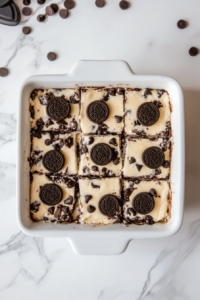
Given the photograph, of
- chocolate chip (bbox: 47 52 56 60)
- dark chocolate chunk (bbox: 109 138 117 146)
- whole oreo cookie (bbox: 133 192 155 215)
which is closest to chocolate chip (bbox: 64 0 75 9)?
chocolate chip (bbox: 47 52 56 60)

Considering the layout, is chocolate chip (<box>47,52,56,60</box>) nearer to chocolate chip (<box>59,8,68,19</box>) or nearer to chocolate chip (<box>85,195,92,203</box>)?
chocolate chip (<box>59,8,68,19</box>)

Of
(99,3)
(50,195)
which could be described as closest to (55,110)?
(50,195)

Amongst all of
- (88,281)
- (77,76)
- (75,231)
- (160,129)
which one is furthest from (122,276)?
(77,76)

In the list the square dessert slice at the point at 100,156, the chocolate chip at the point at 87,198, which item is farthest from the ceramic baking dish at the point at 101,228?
the square dessert slice at the point at 100,156

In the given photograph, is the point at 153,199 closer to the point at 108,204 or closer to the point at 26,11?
the point at 108,204

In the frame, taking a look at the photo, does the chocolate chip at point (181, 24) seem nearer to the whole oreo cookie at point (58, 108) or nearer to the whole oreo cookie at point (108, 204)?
the whole oreo cookie at point (58, 108)
